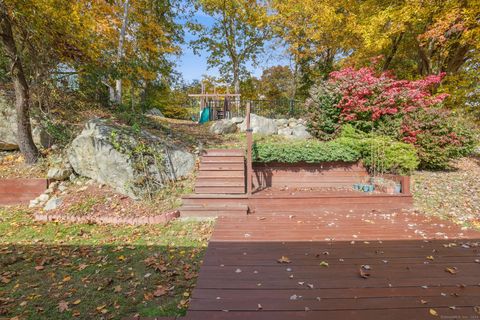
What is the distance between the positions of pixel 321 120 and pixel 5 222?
7629 millimetres

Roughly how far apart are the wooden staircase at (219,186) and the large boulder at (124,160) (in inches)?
22.2

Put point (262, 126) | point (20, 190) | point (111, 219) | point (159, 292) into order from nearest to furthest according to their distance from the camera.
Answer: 1. point (159, 292)
2. point (111, 219)
3. point (20, 190)
4. point (262, 126)

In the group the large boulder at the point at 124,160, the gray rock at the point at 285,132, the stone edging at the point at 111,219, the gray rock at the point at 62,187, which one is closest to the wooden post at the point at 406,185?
the gray rock at the point at 285,132

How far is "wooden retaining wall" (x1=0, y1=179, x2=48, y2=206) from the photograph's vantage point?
480 cm

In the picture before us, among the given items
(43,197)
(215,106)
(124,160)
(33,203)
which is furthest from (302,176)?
(215,106)

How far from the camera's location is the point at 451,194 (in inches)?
196

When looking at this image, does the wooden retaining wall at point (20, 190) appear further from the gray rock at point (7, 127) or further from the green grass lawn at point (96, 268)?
the gray rock at point (7, 127)

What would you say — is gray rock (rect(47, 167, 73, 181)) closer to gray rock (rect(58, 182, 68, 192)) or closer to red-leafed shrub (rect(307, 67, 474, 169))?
gray rock (rect(58, 182, 68, 192))

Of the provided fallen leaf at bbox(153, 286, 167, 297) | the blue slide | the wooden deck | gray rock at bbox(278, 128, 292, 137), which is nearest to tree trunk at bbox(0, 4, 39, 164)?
the wooden deck

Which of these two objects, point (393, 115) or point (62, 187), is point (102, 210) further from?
point (393, 115)

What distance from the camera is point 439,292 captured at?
226 cm

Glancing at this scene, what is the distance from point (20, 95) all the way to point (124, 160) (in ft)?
9.07

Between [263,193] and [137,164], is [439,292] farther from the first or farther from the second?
[137,164]

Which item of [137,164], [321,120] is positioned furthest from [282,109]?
[137,164]
